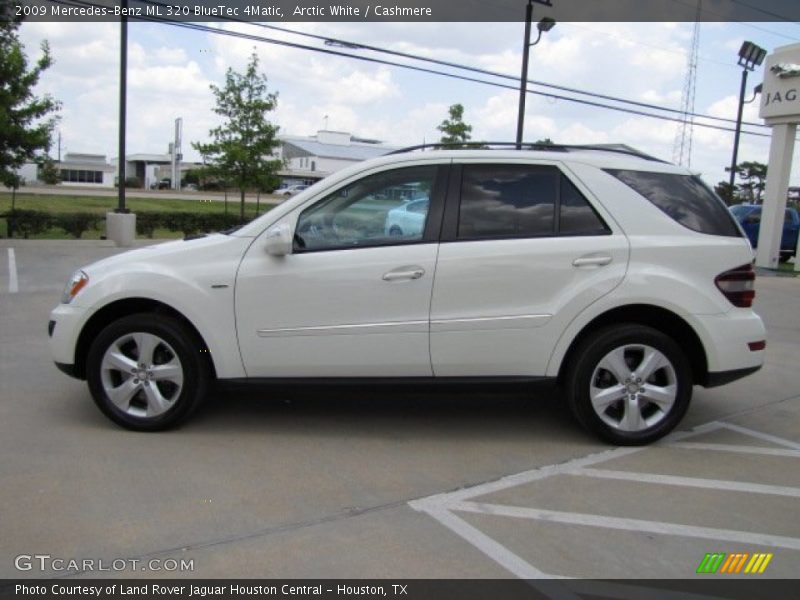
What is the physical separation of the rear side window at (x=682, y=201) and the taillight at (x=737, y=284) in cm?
26

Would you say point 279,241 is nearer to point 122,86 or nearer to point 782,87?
point 122,86

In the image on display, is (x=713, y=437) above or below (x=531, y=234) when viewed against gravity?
below

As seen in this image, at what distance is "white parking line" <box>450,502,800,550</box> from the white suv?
40.4 inches

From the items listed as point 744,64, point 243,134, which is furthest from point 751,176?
point 243,134

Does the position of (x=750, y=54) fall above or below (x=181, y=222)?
above

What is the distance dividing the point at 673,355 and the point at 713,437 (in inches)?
34.7

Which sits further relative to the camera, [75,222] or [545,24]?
[545,24]

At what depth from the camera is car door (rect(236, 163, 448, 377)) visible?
4359 millimetres

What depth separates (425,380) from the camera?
4.48 meters

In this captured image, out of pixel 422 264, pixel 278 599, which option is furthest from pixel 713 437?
pixel 278 599

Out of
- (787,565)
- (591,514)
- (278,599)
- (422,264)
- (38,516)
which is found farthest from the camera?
(422,264)

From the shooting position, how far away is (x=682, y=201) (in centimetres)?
461

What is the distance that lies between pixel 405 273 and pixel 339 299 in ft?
1.45

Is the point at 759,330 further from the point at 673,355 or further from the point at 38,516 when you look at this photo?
the point at 38,516
